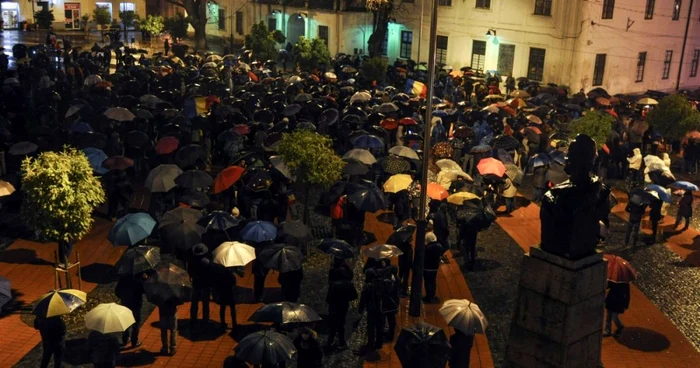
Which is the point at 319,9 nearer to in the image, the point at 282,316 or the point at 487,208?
the point at 487,208

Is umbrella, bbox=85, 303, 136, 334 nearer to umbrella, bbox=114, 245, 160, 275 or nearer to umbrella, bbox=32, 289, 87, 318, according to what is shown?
umbrella, bbox=32, 289, 87, 318

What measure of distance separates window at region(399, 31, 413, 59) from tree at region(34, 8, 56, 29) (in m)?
35.3

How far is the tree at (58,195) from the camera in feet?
41.1

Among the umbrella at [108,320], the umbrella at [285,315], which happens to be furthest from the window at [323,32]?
the umbrella at [108,320]

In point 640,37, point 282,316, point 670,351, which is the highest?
point 640,37

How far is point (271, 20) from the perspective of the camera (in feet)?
201

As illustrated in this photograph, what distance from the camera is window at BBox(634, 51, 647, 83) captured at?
4491 centimetres

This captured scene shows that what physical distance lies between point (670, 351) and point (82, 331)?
10.8 metres

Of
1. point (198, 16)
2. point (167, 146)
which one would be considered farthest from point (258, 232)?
point (198, 16)

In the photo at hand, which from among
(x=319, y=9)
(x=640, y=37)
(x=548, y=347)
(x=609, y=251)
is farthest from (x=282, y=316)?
(x=319, y=9)

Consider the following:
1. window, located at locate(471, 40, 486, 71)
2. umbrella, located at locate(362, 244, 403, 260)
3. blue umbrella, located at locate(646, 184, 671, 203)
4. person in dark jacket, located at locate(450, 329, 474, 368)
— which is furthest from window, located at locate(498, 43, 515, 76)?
person in dark jacket, located at locate(450, 329, 474, 368)

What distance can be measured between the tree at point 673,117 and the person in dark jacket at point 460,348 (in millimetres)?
18311

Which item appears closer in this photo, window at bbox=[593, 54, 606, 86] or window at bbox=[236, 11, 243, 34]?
window at bbox=[593, 54, 606, 86]

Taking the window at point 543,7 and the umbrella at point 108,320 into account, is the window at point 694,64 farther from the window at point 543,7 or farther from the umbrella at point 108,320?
the umbrella at point 108,320
